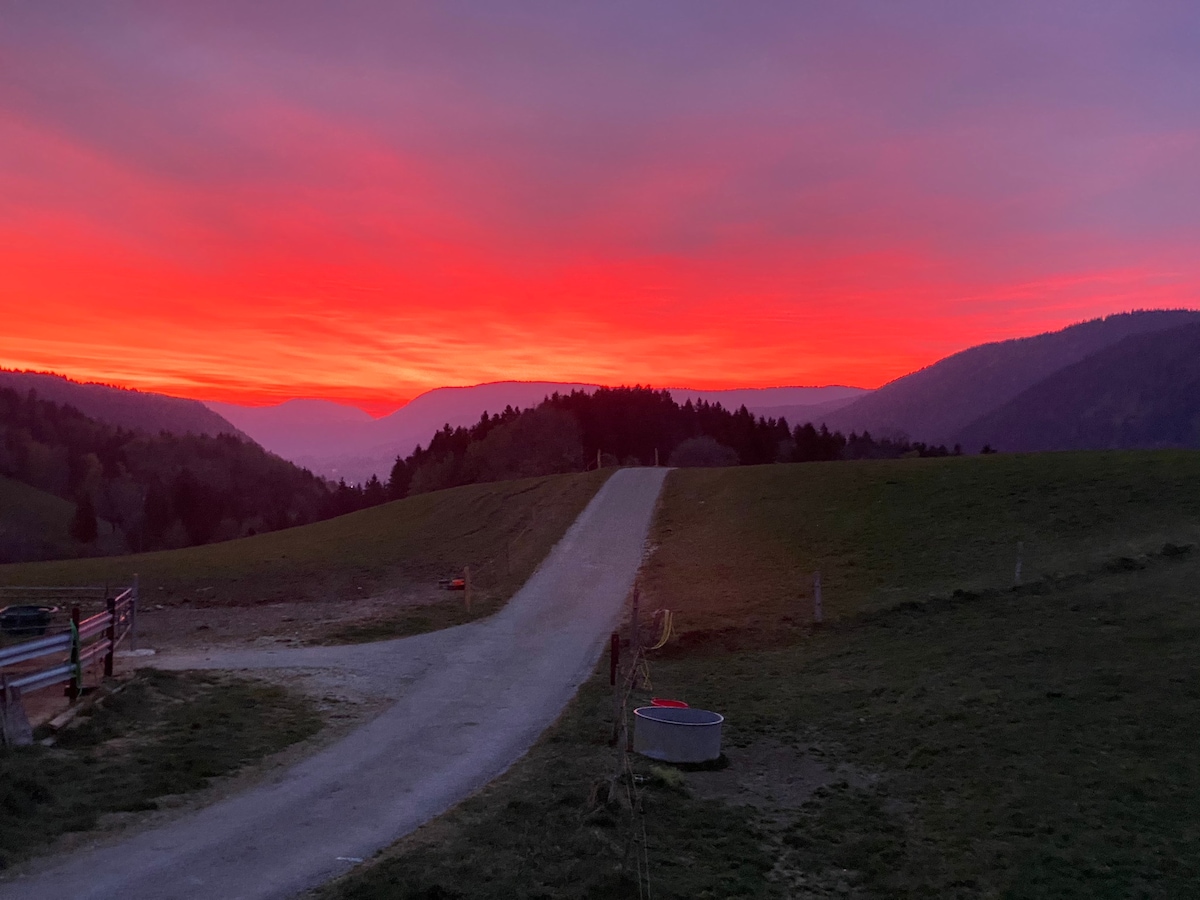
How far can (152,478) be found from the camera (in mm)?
159875

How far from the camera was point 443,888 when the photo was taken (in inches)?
338

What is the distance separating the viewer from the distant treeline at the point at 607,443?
9338cm

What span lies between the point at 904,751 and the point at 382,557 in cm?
3398

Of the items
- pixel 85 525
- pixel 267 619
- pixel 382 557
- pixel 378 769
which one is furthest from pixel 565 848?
pixel 85 525

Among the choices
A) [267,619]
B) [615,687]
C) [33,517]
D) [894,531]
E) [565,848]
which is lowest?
[33,517]

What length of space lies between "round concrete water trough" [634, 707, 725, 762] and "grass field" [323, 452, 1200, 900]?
43cm

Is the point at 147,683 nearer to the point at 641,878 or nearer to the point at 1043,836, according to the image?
the point at 641,878

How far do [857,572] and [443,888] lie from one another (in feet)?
84.8

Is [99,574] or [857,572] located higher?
[857,572]

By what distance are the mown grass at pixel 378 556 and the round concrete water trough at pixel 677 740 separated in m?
16.5

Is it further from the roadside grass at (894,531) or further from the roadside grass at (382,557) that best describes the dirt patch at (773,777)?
the roadside grass at (382,557)

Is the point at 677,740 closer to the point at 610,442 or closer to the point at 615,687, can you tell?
the point at 615,687

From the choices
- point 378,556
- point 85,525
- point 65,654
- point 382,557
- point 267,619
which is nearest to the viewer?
point 65,654

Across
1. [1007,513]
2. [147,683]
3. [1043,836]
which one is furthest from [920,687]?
[1007,513]
